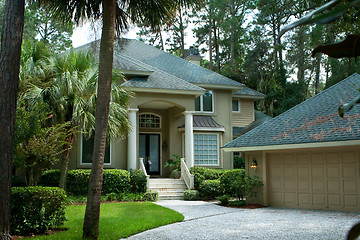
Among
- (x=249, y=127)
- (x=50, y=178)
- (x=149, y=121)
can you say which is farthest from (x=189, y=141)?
(x=50, y=178)

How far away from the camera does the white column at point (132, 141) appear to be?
55.9 ft

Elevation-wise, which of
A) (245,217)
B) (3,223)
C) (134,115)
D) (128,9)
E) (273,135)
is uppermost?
(128,9)

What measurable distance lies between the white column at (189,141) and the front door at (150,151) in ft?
9.53

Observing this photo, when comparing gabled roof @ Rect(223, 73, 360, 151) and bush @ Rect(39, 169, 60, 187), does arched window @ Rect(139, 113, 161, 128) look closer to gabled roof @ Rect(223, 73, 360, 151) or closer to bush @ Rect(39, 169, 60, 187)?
bush @ Rect(39, 169, 60, 187)

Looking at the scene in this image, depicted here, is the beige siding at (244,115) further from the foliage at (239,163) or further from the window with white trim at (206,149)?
the window with white trim at (206,149)

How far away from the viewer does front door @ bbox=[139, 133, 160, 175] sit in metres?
20.6

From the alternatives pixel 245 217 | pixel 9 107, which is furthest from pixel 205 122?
pixel 9 107

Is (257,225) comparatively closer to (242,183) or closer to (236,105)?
(242,183)

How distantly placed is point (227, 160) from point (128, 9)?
12683mm

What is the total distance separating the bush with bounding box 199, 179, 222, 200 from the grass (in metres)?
3.60

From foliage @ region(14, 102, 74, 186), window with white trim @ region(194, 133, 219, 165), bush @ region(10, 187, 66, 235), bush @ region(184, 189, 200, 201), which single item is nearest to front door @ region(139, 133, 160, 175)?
window with white trim @ region(194, 133, 219, 165)

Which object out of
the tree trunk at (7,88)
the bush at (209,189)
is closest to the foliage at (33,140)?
the tree trunk at (7,88)

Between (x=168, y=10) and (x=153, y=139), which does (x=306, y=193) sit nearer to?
(x=168, y=10)

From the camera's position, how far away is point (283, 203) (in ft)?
45.2
